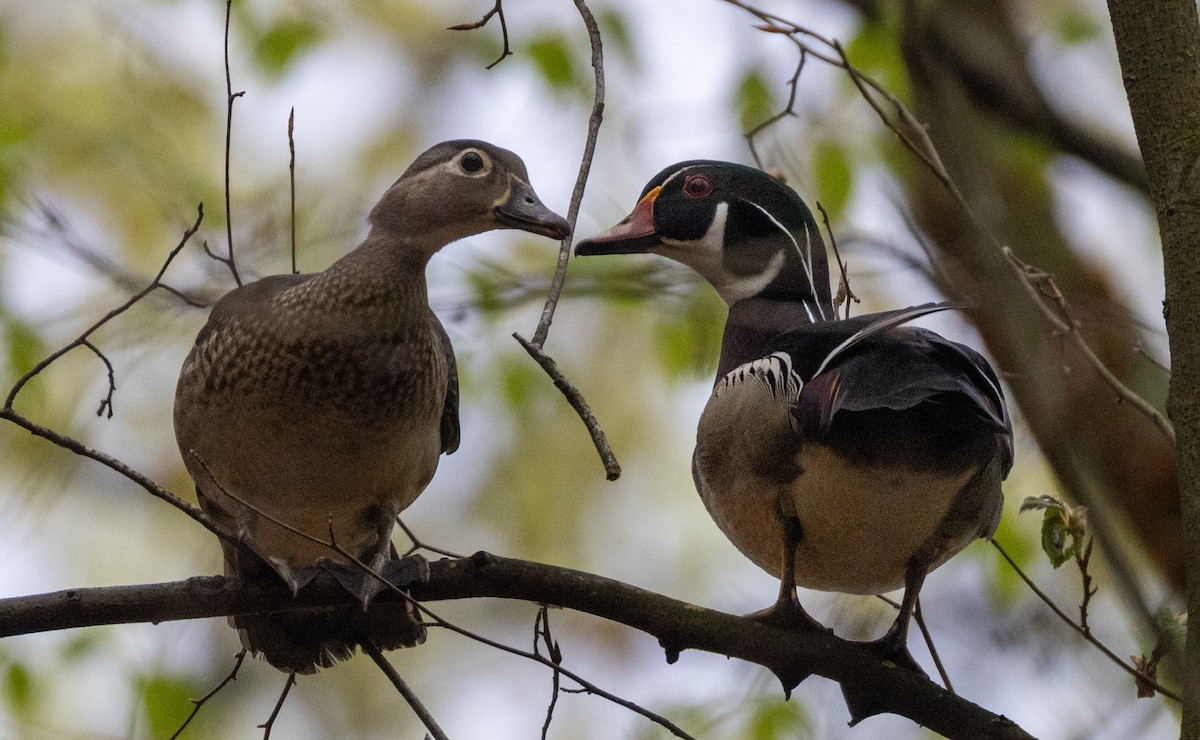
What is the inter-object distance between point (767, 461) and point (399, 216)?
1.21 meters

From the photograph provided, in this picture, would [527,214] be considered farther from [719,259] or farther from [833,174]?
[833,174]

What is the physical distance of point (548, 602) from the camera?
235 cm

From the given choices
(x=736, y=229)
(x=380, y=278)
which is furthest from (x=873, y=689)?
(x=380, y=278)

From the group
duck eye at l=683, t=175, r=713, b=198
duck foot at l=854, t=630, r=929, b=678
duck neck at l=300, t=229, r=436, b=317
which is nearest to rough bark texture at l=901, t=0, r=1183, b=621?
duck foot at l=854, t=630, r=929, b=678

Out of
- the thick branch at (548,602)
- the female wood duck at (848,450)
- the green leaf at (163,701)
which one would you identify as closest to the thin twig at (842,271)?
the female wood duck at (848,450)

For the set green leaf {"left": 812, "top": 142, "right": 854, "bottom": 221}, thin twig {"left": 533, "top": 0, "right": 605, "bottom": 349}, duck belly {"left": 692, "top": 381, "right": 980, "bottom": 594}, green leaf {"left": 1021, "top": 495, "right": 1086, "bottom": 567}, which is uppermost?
green leaf {"left": 812, "top": 142, "right": 854, "bottom": 221}

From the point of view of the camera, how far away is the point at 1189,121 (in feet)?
7.58

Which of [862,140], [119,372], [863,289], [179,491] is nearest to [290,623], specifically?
[119,372]

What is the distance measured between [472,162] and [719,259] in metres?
0.65

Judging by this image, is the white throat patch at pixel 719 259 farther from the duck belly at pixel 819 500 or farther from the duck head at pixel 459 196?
the duck belly at pixel 819 500

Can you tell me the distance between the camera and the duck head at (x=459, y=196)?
321 centimetres

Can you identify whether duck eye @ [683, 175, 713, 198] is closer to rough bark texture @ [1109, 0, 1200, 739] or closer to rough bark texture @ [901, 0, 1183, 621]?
rough bark texture @ [901, 0, 1183, 621]

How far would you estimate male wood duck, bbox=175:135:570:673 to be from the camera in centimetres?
300

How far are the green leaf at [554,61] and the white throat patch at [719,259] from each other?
1651 mm
